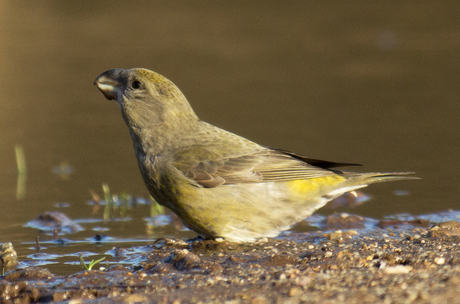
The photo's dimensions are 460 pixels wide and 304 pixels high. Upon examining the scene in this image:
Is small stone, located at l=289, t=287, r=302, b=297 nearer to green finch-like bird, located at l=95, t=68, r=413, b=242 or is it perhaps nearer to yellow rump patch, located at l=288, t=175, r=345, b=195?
green finch-like bird, located at l=95, t=68, r=413, b=242

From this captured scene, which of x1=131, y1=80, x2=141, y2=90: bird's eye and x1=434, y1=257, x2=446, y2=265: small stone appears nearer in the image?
x1=434, y1=257, x2=446, y2=265: small stone

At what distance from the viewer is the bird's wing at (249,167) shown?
635 centimetres

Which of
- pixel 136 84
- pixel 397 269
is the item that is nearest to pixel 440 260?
pixel 397 269

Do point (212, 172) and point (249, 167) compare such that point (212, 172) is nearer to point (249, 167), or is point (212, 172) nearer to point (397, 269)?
point (249, 167)

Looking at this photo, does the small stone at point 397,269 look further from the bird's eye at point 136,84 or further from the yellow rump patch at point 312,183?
the bird's eye at point 136,84

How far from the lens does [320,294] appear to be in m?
4.00

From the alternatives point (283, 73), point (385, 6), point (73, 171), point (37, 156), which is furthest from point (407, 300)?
point (385, 6)

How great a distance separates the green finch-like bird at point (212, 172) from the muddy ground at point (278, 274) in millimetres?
262

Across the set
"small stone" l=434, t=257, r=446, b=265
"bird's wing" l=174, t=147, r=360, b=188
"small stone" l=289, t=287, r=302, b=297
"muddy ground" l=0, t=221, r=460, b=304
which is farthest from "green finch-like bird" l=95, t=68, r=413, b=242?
"small stone" l=289, t=287, r=302, b=297

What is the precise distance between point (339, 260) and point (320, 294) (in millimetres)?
1169

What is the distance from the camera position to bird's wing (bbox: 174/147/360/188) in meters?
6.35

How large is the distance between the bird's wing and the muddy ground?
1.86 ft

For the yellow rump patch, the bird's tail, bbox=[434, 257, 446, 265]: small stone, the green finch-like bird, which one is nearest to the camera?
bbox=[434, 257, 446, 265]: small stone

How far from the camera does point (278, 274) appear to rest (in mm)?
4680
